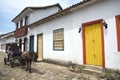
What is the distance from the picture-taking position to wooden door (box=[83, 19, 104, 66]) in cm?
782

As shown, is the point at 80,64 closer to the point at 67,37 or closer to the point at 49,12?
the point at 67,37

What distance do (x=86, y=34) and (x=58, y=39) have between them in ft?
9.98

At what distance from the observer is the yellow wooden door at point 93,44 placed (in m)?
7.88

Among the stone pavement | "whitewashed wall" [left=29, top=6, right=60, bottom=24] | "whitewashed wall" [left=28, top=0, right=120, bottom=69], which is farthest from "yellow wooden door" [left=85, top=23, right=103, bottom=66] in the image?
"whitewashed wall" [left=29, top=6, right=60, bottom=24]

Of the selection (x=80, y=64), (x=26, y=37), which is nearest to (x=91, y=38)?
(x=80, y=64)

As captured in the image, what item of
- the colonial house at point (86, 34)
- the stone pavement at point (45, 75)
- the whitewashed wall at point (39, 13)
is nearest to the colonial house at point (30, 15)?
the whitewashed wall at point (39, 13)

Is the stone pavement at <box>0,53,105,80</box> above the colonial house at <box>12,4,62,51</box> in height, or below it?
below

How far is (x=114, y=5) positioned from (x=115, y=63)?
2.71 meters

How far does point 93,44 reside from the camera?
8.25 metres

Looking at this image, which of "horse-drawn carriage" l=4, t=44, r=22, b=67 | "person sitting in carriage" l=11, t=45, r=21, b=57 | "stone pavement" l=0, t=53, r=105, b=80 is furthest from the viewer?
"person sitting in carriage" l=11, t=45, r=21, b=57

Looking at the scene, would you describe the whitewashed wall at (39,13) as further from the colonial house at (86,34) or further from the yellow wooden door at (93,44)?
the yellow wooden door at (93,44)

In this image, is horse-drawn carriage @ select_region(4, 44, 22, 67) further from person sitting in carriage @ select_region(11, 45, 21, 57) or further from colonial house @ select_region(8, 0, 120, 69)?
colonial house @ select_region(8, 0, 120, 69)

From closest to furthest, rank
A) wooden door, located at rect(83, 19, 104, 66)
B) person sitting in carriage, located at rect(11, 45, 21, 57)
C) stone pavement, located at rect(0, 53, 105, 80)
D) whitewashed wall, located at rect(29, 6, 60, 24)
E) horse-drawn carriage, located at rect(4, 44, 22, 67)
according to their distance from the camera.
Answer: stone pavement, located at rect(0, 53, 105, 80) → wooden door, located at rect(83, 19, 104, 66) → horse-drawn carriage, located at rect(4, 44, 22, 67) → person sitting in carriage, located at rect(11, 45, 21, 57) → whitewashed wall, located at rect(29, 6, 60, 24)

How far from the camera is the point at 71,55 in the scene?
32.0ft
